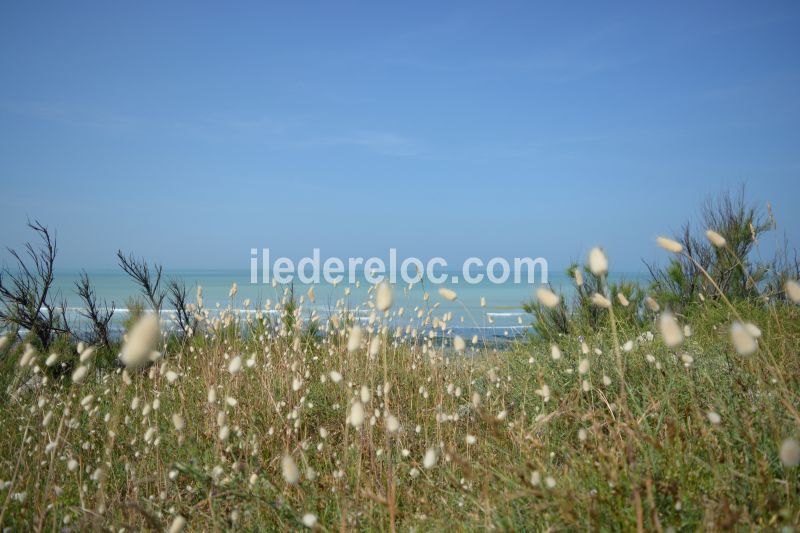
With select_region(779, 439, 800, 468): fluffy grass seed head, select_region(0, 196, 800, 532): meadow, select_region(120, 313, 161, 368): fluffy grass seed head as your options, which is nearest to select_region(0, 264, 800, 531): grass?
select_region(0, 196, 800, 532): meadow

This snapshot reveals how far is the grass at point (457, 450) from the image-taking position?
5.35 feet

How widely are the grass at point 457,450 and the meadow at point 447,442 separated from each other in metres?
0.02

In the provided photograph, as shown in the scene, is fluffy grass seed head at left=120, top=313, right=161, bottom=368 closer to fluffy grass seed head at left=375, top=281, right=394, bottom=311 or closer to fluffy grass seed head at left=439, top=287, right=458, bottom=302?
fluffy grass seed head at left=375, top=281, right=394, bottom=311

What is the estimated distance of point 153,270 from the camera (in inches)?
283

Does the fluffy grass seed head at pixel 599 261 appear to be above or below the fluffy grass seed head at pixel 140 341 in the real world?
above

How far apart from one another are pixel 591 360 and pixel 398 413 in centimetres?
138

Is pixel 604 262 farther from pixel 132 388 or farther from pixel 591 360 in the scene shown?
pixel 132 388

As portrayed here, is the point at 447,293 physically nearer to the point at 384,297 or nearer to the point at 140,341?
the point at 384,297

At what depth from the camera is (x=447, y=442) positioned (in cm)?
308

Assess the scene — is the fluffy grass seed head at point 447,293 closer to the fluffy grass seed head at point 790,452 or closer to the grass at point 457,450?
the grass at point 457,450

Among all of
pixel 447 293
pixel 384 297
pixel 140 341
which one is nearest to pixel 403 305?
pixel 447 293

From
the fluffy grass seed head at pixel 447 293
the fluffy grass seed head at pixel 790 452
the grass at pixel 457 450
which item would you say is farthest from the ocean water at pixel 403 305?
the fluffy grass seed head at pixel 790 452

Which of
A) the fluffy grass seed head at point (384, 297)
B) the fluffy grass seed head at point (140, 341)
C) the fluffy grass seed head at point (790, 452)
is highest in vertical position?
the fluffy grass seed head at point (384, 297)

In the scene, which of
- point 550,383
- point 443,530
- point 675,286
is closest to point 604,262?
point 443,530
